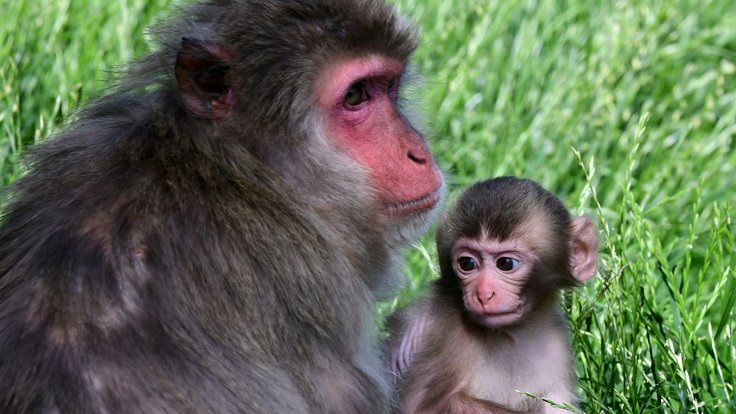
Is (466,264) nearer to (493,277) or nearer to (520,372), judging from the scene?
(493,277)

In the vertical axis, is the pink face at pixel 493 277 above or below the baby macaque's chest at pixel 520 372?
above

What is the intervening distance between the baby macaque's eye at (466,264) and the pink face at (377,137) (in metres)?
0.48

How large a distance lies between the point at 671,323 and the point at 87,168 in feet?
7.89

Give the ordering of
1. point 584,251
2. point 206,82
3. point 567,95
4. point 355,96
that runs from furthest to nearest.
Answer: point 567,95
point 584,251
point 355,96
point 206,82

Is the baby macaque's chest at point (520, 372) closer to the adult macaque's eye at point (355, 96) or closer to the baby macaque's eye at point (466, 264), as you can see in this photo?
the baby macaque's eye at point (466, 264)

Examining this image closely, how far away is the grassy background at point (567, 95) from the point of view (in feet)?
19.4

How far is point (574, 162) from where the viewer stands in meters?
6.83

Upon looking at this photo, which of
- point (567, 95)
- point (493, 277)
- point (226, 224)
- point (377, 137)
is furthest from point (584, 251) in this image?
point (567, 95)

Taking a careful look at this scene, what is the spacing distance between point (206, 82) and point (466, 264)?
3.69ft

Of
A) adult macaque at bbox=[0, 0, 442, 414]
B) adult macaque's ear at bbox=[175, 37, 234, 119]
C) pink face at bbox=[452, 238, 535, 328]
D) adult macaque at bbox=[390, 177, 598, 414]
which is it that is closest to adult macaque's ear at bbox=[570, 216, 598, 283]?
adult macaque at bbox=[390, 177, 598, 414]

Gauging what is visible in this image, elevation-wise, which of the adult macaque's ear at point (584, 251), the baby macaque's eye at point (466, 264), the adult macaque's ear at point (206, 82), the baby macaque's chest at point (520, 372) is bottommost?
the baby macaque's chest at point (520, 372)

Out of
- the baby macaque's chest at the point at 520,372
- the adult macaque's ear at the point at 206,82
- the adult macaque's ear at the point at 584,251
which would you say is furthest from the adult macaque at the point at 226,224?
the adult macaque's ear at the point at 584,251

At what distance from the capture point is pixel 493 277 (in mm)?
4312

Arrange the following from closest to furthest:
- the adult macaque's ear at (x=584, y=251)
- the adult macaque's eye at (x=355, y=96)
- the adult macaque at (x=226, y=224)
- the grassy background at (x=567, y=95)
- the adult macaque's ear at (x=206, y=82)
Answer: the adult macaque at (x=226, y=224), the adult macaque's ear at (x=206, y=82), the adult macaque's eye at (x=355, y=96), the adult macaque's ear at (x=584, y=251), the grassy background at (x=567, y=95)
